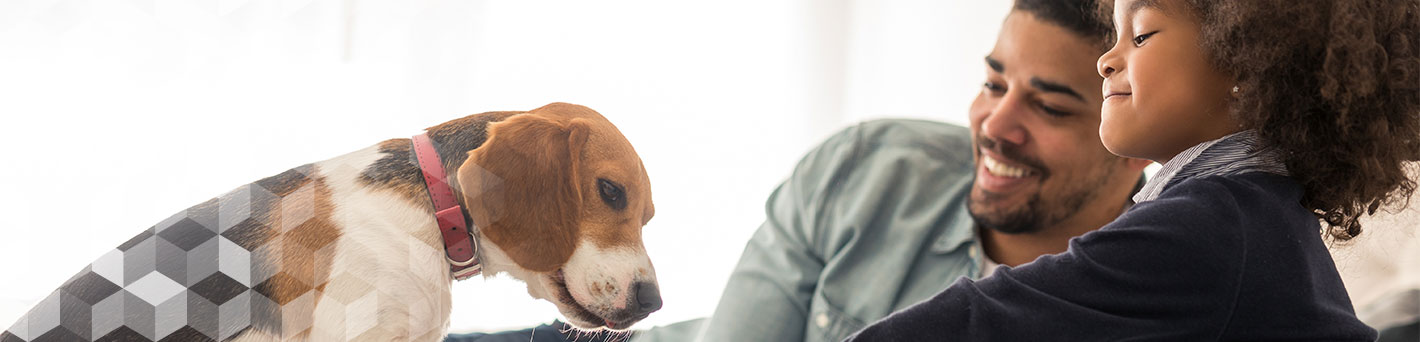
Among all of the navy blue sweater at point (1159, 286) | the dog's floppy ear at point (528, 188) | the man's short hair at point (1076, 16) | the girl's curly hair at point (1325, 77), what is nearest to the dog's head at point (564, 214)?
the dog's floppy ear at point (528, 188)

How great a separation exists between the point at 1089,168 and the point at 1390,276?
89 cm

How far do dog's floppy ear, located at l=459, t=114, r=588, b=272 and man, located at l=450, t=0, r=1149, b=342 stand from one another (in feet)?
0.89

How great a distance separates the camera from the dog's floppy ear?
1.48ft

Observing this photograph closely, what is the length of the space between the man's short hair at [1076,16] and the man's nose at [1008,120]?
0.24 ft

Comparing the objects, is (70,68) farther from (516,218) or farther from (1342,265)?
(1342,265)

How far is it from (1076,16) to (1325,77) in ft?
0.98

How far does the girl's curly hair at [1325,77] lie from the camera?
512 millimetres

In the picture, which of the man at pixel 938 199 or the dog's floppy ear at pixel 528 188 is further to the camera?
the man at pixel 938 199

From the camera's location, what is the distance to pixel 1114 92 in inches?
23.0

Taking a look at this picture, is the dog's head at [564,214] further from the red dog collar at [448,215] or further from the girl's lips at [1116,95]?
the girl's lips at [1116,95]

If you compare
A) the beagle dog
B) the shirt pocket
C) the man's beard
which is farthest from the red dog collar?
the man's beard

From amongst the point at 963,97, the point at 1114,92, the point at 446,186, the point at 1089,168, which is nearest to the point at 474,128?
the point at 446,186

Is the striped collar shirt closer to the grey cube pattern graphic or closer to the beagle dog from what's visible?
the beagle dog

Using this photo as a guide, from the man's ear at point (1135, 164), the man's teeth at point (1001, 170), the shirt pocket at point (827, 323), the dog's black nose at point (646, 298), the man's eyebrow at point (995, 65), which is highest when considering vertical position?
the man's eyebrow at point (995, 65)
